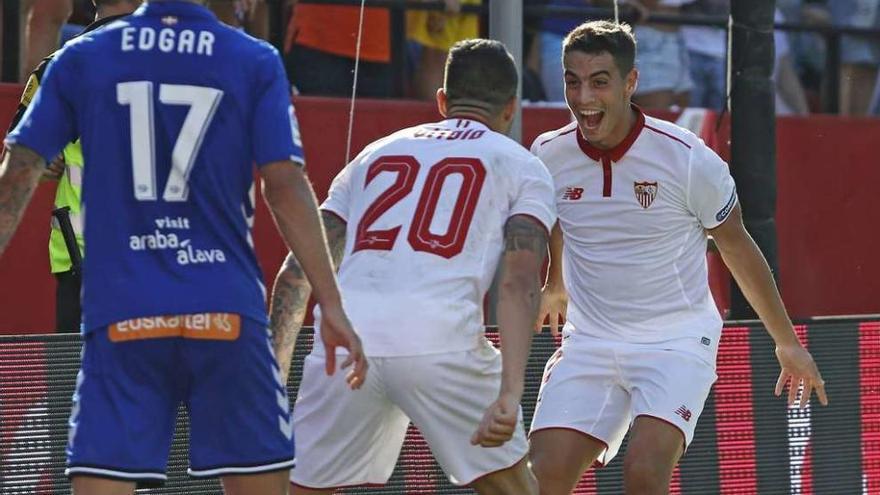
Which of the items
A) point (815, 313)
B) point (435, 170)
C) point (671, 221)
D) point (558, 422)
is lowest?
point (815, 313)

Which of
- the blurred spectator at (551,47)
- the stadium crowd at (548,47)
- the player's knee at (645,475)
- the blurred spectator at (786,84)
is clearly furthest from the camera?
the blurred spectator at (786,84)

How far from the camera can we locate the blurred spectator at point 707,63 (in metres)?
11.9

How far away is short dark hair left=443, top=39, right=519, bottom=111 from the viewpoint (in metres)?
5.60

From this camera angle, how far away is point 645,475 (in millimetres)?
6250

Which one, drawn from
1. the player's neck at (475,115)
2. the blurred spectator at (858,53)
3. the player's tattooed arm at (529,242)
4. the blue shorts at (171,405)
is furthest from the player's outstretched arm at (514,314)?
the blurred spectator at (858,53)

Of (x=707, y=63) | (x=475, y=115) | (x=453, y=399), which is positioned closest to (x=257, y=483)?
(x=453, y=399)

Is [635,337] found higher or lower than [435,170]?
lower

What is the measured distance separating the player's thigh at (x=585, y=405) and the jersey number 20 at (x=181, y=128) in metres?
2.27

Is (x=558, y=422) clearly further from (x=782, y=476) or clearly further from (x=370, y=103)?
(x=370, y=103)

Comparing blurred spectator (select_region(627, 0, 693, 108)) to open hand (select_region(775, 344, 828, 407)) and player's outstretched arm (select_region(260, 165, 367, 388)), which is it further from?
player's outstretched arm (select_region(260, 165, 367, 388))

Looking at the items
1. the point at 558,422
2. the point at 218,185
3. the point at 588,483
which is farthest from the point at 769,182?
the point at 218,185

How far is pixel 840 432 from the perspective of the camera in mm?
8336

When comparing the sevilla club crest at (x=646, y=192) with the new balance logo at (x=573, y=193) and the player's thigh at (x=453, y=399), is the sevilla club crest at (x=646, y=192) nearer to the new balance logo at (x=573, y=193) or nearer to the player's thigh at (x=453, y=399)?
the new balance logo at (x=573, y=193)

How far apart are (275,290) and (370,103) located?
4.81m
